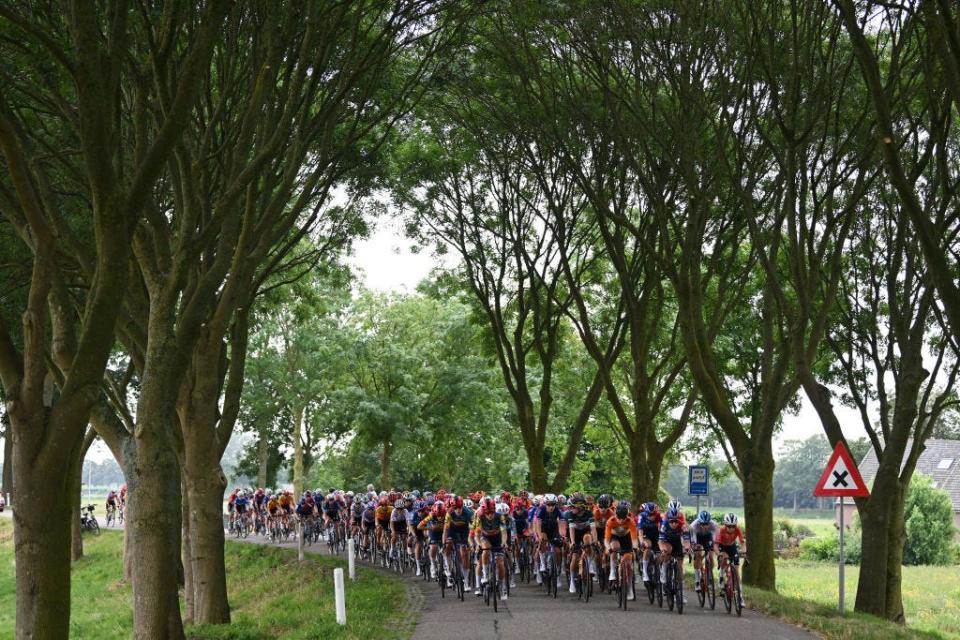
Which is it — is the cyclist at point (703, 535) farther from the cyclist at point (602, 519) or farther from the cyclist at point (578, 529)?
the cyclist at point (578, 529)

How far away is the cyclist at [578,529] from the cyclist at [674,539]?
2016 mm

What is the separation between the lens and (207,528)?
17172 millimetres

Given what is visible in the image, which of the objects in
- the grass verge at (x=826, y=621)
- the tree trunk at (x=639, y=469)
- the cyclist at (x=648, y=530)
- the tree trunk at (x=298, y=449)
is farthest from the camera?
the tree trunk at (x=298, y=449)

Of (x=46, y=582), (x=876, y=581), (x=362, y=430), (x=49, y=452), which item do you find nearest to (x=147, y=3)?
(x=49, y=452)

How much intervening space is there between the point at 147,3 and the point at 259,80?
1630mm

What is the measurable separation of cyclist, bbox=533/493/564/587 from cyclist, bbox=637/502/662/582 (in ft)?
7.91

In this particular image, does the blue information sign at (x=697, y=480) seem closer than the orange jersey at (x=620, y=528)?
No

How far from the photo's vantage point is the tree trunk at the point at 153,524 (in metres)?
12.4

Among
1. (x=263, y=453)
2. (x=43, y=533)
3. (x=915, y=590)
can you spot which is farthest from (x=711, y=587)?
(x=263, y=453)

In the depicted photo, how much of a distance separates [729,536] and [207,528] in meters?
8.00

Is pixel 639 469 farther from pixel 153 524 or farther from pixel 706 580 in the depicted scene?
pixel 153 524

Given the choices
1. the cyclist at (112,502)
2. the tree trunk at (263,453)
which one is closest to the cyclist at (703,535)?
the tree trunk at (263,453)

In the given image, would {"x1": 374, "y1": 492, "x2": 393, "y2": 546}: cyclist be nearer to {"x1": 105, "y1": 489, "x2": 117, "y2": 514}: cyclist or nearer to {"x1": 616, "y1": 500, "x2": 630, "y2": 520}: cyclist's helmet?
{"x1": 616, "y1": 500, "x2": 630, "y2": 520}: cyclist's helmet

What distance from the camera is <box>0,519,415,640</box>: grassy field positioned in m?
15.2
